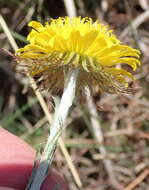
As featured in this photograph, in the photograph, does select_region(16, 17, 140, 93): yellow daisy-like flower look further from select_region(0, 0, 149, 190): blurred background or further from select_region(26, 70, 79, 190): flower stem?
select_region(0, 0, 149, 190): blurred background

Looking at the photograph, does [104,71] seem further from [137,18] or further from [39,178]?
[137,18]

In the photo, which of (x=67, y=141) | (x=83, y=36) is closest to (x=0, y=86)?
(x=67, y=141)

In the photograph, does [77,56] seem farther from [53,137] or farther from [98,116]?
[98,116]

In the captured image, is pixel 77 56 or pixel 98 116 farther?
pixel 98 116

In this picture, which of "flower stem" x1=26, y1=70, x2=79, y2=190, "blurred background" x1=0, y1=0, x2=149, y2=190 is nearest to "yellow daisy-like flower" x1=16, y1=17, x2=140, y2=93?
"flower stem" x1=26, y1=70, x2=79, y2=190

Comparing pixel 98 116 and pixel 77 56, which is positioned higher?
pixel 77 56

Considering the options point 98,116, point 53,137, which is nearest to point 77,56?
point 53,137
